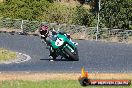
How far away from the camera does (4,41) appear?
3703cm

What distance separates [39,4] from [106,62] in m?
25.5

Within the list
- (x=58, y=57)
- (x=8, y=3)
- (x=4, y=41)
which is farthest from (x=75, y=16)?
(x=58, y=57)

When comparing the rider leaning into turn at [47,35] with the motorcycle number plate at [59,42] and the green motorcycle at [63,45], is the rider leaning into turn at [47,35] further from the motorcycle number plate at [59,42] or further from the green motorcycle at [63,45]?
the motorcycle number plate at [59,42]

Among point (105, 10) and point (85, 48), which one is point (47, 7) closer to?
point (105, 10)

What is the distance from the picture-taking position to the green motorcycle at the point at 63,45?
23.7m

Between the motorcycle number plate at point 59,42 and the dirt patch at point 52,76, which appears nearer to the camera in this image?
the dirt patch at point 52,76

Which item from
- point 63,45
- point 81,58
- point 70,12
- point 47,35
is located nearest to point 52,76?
point 47,35

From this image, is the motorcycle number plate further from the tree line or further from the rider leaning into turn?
the tree line

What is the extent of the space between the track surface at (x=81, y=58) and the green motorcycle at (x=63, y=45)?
47 cm

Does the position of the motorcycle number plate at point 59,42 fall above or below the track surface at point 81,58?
above

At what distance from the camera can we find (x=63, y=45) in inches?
933

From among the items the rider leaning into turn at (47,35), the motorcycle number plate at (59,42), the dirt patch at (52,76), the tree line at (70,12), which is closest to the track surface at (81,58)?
the rider leaning into turn at (47,35)

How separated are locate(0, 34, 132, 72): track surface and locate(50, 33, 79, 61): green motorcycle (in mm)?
466

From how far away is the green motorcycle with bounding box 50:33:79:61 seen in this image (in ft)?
77.8
